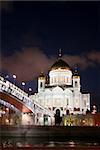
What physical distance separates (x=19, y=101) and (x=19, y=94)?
0.27 metres

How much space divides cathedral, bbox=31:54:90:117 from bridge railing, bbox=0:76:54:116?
3.59 meters

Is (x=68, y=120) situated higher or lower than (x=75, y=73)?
lower

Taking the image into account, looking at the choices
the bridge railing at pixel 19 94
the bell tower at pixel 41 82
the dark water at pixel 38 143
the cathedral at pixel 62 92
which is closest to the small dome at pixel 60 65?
the cathedral at pixel 62 92

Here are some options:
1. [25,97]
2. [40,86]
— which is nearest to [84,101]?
[40,86]

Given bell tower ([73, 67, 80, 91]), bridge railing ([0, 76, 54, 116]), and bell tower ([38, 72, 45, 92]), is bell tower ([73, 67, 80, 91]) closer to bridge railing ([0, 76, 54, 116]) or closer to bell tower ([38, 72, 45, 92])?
bell tower ([38, 72, 45, 92])

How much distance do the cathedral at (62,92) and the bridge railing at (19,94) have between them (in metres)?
3.59

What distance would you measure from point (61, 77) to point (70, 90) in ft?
3.49

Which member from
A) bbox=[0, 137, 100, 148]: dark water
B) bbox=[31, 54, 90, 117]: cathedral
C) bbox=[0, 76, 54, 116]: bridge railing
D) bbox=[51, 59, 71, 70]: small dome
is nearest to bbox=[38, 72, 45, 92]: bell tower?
bbox=[31, 54, 90, 117]: cathedral

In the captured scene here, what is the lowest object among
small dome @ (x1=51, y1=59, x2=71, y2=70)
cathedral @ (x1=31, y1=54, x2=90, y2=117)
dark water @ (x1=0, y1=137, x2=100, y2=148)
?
dark water @ (x1=0, y1=137, x2=100, y2=148)

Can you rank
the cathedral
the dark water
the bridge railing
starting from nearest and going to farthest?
1. the dark water
2. the bridge railing
3. the cathedral

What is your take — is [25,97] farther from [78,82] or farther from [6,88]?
[78,82]

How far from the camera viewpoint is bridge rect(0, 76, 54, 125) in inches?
418

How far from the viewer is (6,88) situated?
10.5 metres

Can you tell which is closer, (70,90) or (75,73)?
(70,90)
